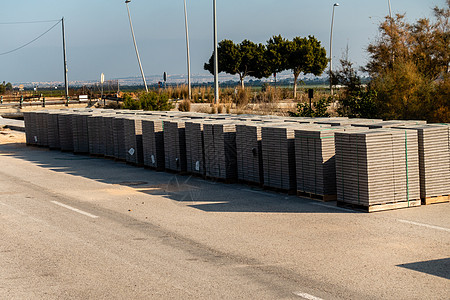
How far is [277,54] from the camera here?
6931cm

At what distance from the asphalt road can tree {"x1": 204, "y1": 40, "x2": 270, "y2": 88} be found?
59.2m

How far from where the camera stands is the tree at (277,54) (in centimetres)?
6925

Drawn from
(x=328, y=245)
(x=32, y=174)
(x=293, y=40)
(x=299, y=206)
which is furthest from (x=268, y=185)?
(x=293, y=40)

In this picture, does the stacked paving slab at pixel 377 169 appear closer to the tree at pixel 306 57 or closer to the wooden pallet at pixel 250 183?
the wooden pallet at pixel 250 183

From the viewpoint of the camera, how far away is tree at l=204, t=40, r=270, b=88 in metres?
72.8

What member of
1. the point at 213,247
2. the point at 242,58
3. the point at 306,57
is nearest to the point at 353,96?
the point at 213,247

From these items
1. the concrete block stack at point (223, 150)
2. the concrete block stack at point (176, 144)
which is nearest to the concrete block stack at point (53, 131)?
the concrete block stack at point (176, 144)

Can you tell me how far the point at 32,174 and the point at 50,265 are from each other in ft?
36.3

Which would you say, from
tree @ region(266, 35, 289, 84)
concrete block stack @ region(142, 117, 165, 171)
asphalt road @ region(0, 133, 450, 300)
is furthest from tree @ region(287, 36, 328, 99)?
asphalt road @ region(0, 133, 450, 300)

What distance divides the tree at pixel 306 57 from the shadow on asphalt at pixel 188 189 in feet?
160

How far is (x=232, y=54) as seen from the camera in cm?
7288

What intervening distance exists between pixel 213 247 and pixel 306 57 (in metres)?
60.9

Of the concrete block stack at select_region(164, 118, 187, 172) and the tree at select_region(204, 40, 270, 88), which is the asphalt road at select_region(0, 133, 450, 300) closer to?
the concrete block stack at select_region(164, 118, 187, 172)

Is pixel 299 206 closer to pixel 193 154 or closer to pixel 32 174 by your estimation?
pixel 193 154
